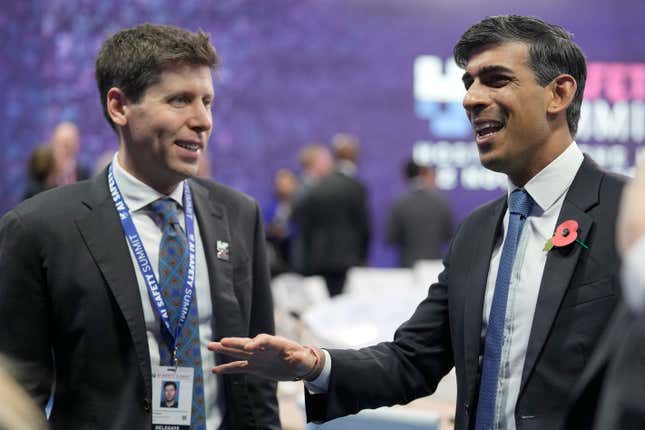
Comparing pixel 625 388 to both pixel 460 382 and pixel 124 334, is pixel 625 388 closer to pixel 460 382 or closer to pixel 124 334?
pixel 460 382

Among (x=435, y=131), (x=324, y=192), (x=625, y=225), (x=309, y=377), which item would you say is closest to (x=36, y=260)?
(x=309, y=377)

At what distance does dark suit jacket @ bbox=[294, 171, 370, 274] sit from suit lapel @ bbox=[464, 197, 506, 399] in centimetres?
676

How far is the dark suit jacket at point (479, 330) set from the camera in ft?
7.02

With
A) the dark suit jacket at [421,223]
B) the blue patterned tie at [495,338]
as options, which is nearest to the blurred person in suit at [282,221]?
the dark suit jacket at [421,223]

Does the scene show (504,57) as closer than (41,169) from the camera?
Yes

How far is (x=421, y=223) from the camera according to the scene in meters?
9.61

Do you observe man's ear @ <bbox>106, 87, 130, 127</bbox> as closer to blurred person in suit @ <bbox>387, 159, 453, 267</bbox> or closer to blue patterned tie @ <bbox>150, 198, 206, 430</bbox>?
blue patterned tie @ <bbox>150, 198, 206, 430</bbox>

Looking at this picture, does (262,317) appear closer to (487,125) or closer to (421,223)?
(487,125)

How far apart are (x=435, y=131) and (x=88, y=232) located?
9.21 meters

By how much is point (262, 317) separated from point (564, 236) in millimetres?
976

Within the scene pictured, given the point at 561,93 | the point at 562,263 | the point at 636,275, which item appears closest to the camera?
the point at 636,275

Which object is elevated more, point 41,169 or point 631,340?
point 41,169

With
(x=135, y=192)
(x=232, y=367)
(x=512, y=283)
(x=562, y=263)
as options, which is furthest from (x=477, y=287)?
(x=135, y=192)

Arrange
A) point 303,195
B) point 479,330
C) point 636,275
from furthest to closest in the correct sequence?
point 303,195
point 479,330
point 636,275
